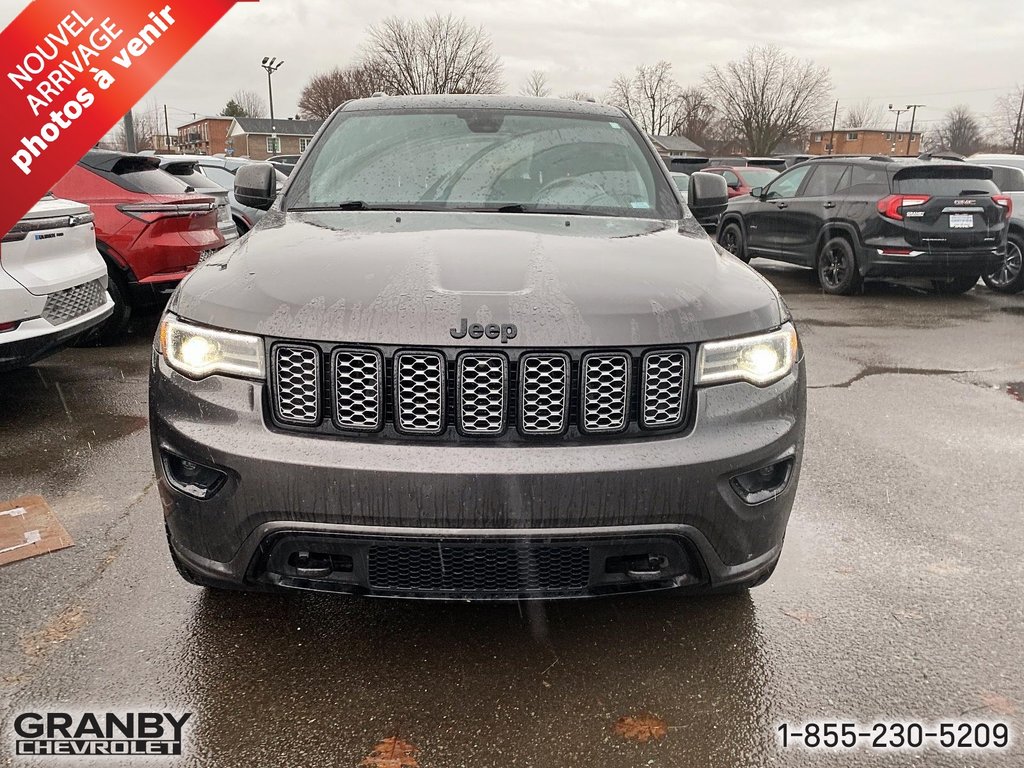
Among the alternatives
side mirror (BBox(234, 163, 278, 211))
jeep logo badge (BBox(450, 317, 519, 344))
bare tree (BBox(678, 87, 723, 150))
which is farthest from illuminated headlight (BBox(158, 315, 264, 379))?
bare tree (BBox(678, 87, 723, 150))

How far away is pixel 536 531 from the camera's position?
6.30 feet

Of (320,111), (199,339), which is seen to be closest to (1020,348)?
(199,339)

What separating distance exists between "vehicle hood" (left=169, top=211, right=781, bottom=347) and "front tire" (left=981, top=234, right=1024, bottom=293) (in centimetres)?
932

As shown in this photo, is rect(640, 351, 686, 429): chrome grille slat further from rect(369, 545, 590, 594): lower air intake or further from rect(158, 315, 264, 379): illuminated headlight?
rect(158, 315, 264, 379): illuminated headlight

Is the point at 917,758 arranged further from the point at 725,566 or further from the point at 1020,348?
the point at 1020,348

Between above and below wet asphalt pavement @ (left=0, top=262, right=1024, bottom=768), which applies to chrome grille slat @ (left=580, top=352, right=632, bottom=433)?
above

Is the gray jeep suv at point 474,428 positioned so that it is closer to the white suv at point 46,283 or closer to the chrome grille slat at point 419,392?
the chrome grille slat at point 419,392

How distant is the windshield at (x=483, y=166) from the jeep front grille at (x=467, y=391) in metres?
1.23

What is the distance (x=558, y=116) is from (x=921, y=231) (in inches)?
273

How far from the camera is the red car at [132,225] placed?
626 centimetres

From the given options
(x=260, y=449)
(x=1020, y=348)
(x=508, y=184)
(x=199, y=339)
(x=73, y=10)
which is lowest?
(x=1020, y=348)

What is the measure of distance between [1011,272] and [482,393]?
10.6m

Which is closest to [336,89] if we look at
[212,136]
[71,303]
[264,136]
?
[264,136]

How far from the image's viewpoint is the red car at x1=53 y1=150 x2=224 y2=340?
20.5 feet
